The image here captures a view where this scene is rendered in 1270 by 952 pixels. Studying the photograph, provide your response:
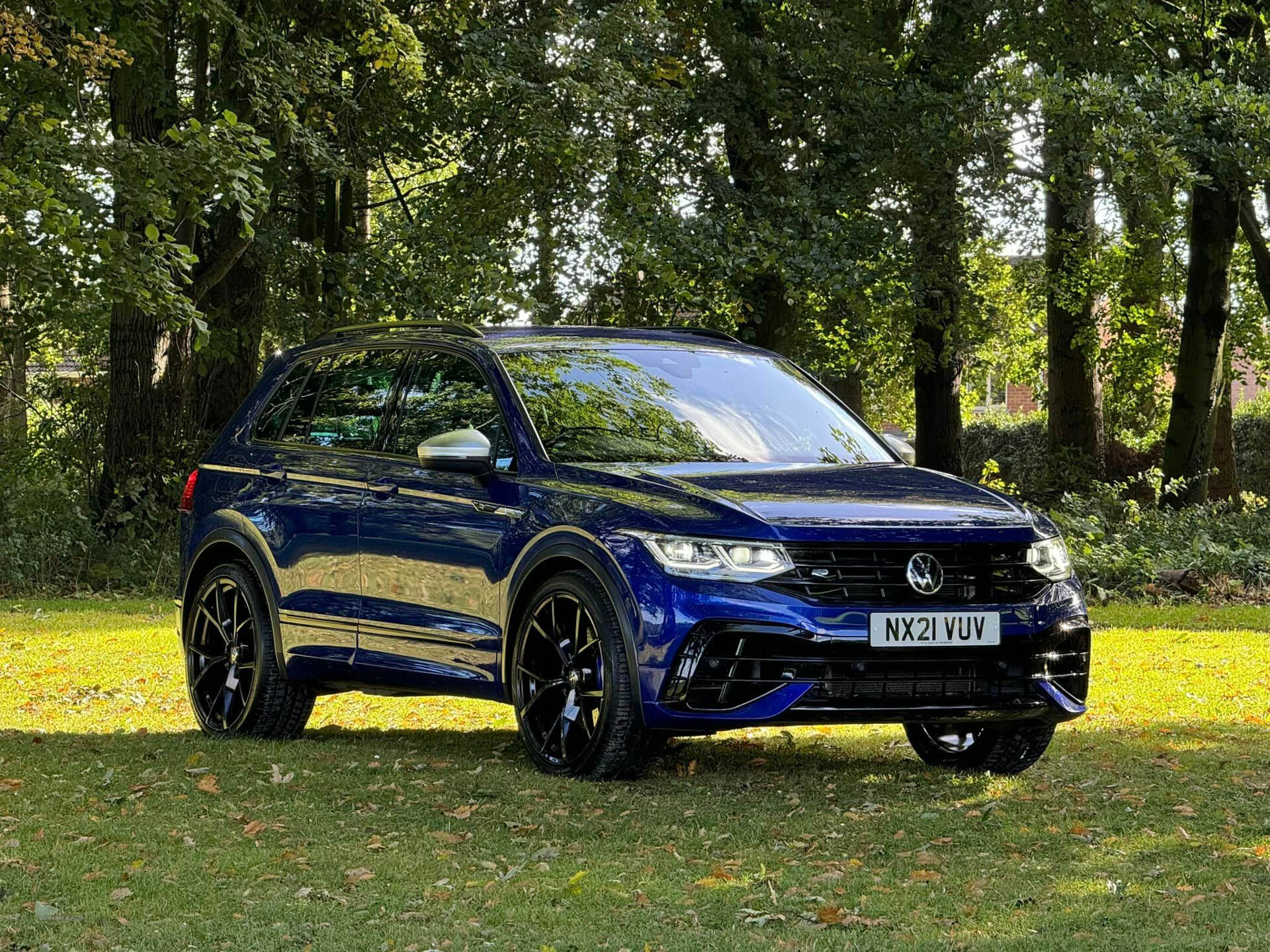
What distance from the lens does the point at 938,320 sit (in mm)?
21906

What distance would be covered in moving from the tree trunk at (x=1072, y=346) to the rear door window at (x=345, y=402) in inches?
617

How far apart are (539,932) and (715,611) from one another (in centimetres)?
191

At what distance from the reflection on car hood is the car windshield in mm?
222

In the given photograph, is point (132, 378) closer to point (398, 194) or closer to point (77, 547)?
point (77, 547)

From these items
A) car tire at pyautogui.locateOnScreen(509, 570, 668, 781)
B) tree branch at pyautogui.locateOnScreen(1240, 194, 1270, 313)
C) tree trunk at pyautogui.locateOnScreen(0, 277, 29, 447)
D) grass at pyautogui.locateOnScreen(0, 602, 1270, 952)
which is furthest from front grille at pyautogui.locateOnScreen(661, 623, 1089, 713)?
tree branch at pyautogui.locateOnScreen(1240, 194, 1270, 313)

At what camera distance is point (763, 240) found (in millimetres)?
19531

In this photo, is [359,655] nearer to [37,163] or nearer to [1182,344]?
[37,163]

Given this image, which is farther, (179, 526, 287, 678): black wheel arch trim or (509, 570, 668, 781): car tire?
(179, 526, 287, 678): black wheel arch trim

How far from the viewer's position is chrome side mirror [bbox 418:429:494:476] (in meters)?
7.71

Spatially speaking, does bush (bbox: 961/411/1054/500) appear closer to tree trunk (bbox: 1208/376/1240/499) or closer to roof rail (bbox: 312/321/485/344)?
tree trunk (bbox: 1208/376/1240/499)

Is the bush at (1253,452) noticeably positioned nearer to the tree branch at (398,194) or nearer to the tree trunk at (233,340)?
the tree branch at (398,194)

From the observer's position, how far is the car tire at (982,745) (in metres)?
7.87

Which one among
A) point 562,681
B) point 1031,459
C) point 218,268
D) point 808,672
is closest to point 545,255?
point 218,268

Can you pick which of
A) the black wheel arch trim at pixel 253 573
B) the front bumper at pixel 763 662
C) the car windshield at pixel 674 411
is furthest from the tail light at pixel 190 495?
the front bumper at pixel 763 662
